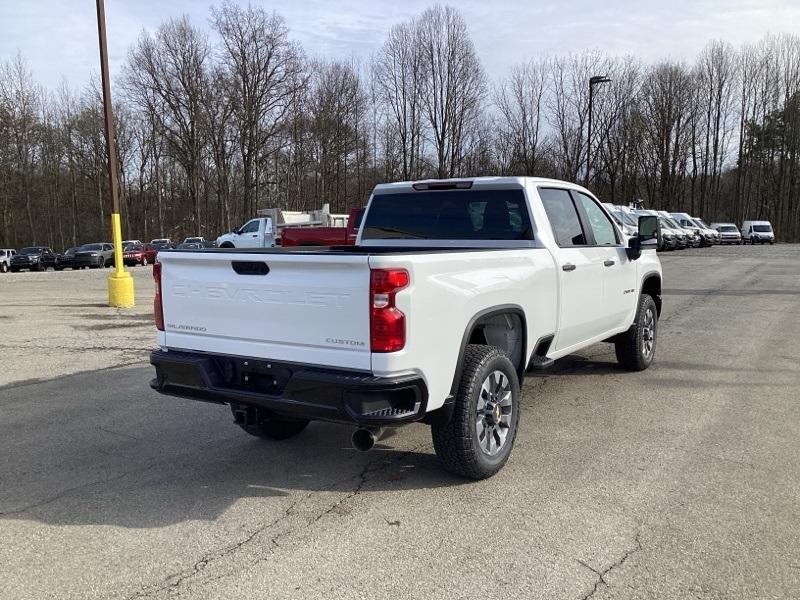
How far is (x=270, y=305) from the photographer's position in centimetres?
373

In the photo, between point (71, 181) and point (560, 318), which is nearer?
point (560, 318)

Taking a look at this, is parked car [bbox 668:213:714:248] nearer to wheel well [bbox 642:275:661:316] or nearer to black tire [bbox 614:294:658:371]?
wheel well [bbox 642:275:661:316]

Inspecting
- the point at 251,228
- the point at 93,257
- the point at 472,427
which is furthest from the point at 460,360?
the point at 93,257

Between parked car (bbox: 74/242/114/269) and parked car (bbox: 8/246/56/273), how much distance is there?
2281 millimetres

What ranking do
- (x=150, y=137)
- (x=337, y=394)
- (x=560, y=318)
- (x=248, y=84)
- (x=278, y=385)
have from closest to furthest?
1. (x=337, y=394)
2. (x=278, y=385)
3. (x=560, y=318)
4. (x=248, y=84)
5. (x=150, y=137)

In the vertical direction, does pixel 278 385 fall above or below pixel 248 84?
below

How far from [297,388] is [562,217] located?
308cm

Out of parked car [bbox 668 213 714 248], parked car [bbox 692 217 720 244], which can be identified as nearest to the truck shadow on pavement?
parked car [bbox 668 213 714 248]

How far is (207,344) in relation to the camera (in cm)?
405

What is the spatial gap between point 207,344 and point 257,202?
47633mm

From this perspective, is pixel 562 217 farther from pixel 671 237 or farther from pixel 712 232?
pixel 712 232

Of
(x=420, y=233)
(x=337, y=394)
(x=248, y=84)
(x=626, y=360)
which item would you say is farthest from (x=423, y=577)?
(x=248, y=84)

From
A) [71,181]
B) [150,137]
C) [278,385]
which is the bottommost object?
[278,385]

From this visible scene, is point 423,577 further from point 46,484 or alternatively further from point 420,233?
point 420,233
